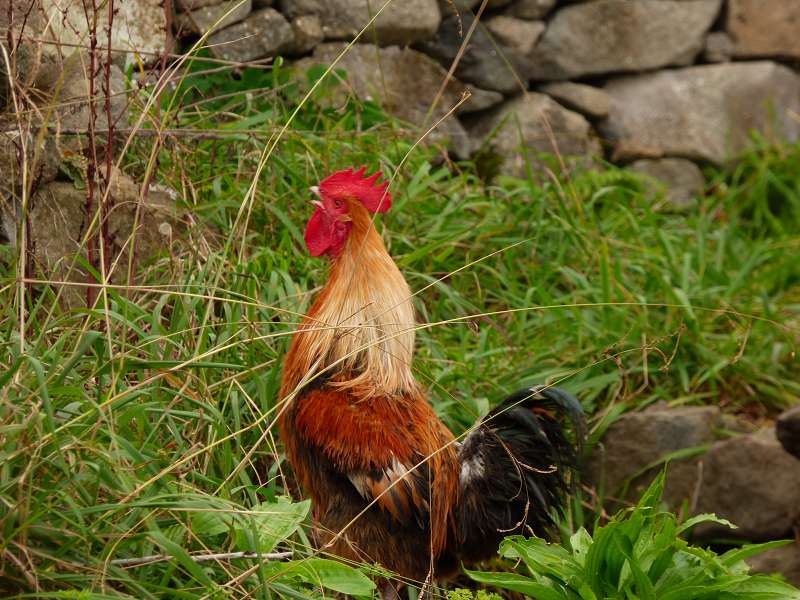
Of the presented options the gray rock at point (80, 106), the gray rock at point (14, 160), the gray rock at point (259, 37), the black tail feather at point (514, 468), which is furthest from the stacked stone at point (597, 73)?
the black tail feather at point (514, 468)

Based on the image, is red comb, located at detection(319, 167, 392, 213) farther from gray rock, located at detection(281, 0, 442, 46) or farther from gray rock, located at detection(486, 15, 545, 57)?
gray rock, located at detection(486, 15, 545, 57)

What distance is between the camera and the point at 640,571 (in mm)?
2439

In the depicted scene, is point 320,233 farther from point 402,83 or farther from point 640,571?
point 402,83

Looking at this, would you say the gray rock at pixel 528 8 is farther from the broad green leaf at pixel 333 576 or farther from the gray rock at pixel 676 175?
the broad green leaf at pixel 333 576

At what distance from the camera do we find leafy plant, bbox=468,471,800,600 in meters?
2.48

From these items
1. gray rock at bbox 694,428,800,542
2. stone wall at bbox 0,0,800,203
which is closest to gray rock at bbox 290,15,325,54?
stone wall at bbox 0,0,800,203

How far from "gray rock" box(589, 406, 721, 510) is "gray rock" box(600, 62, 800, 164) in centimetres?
272

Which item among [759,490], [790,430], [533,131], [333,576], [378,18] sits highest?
[378,18]

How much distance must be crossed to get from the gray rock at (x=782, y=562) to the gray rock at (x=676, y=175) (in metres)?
2.90

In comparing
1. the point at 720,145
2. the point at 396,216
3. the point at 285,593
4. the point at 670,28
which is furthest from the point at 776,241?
the point at 285,593

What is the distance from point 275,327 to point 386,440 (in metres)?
0.85

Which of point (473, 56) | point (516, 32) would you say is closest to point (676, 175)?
point (516, 32)

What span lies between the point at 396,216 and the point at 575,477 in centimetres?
163

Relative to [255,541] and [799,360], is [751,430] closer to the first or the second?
[799,360]
